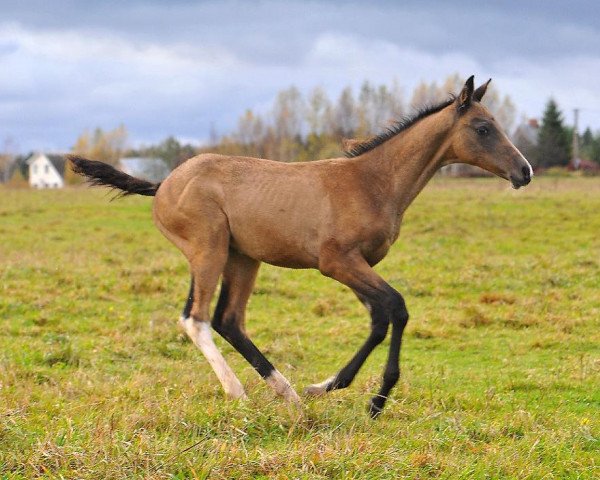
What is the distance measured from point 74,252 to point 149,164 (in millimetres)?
50677

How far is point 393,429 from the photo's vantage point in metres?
5.61

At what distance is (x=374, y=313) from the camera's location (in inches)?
249

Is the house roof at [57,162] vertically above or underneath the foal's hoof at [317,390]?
above

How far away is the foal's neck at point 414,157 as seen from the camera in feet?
22.3

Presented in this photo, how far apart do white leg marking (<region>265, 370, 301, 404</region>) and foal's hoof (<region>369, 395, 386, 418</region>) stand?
21.4 inches

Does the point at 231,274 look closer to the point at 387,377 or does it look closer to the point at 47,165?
the point at 387,377

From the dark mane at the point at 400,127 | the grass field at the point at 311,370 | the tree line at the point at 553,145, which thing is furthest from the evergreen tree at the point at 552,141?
the dark mane at the point at 400,127

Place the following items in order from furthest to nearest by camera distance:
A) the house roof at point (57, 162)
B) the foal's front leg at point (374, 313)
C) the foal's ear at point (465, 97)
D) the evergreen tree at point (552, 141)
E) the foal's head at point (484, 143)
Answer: the house roof at point (57, 162), the evergreen tree at point (552, 141), the foal's head at point (484, 143), the foal's ear at point (465, 97), the foal's front leg at point (374, 313)

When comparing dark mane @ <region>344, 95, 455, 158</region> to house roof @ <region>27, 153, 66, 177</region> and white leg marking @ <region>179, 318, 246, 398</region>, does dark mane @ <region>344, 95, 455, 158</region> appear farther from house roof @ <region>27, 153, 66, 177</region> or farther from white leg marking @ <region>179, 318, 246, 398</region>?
house roof @ <region>27, 153, 66, 177</region>

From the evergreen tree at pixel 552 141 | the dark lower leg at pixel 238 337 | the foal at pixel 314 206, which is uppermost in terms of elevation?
the evergreen tree at pixel 552 141

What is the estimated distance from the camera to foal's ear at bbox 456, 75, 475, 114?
21.6 feet

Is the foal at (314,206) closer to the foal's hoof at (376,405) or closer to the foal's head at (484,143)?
the foal's head at (484,143)

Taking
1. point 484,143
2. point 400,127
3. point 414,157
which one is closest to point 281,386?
point 414,157

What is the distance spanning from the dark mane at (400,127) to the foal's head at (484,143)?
25cm
